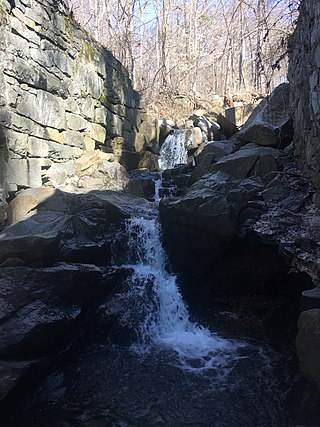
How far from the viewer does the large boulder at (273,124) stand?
7.98 m

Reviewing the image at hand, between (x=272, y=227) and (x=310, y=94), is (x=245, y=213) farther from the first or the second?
(x=310, y=94)

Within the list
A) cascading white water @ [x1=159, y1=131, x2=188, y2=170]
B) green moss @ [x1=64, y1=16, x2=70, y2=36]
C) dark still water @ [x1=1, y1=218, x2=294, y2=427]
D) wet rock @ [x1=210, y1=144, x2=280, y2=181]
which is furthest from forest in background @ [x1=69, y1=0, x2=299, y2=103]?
dark still water @ [x1=1, y1=218, x2=294, y2=427]

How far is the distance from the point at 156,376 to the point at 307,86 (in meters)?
4.72

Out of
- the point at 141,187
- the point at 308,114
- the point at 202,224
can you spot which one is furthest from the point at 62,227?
the point at 308,114

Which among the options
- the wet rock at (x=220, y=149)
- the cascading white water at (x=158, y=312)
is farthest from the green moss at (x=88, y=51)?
the cascading white water at (x=158, y=312)

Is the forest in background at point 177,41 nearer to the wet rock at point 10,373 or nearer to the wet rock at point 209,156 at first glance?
the wet rock at point 209,156

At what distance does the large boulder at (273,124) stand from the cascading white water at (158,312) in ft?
11.0

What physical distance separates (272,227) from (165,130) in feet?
27.2

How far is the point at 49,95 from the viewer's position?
23.4ft

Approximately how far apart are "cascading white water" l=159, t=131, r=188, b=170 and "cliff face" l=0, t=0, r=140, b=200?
7.60ft

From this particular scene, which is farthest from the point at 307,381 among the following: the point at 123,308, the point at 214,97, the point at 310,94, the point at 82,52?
the point at 214,97

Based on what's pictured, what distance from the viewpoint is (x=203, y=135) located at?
1291 centimetres

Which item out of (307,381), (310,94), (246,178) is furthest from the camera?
(246,178)

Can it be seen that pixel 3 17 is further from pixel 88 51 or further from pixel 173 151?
pixel 173 151
